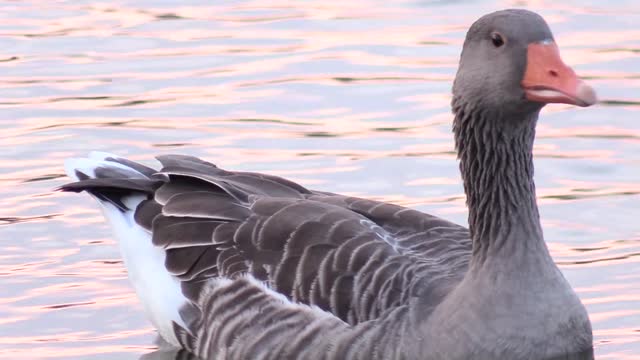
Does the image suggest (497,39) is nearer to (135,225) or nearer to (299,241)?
(299,241)

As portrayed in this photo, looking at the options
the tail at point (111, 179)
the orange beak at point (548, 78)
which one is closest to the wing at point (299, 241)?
the tail at point (111, 179)

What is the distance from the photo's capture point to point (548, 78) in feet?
32.0

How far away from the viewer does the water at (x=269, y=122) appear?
1188 centimetres

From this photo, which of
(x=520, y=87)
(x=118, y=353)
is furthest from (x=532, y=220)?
(x=118, y=353)

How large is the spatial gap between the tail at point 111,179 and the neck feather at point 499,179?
81.2 inches

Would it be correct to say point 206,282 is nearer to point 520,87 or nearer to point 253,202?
point 253,202

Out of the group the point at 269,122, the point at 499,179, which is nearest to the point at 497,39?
the point at 499,179

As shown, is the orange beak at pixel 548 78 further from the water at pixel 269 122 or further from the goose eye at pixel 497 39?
the water at pixel 269 122

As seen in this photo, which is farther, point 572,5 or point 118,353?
point 572,5

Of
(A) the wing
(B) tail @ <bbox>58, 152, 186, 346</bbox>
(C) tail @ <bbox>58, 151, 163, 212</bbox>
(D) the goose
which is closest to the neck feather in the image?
(D) the goose

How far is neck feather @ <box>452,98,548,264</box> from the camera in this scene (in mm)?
10234

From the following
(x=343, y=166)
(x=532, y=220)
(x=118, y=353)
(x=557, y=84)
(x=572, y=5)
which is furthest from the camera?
(x=572, y=5)

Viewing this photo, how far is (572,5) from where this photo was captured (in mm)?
17188

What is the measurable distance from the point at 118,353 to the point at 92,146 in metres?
3.41
